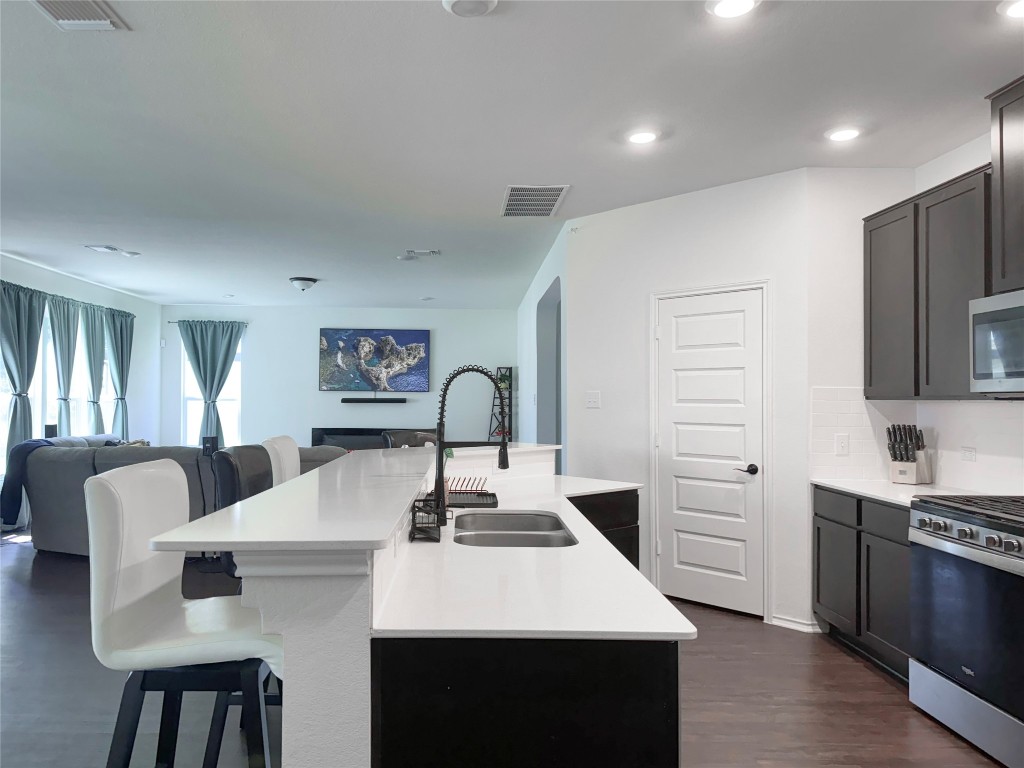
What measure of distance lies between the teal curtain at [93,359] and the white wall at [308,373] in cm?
166

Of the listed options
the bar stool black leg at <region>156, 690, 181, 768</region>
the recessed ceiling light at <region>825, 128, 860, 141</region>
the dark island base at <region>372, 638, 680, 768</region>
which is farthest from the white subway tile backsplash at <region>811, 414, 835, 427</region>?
the bar stool black leg at <region>156, 690, 181, 768</region>

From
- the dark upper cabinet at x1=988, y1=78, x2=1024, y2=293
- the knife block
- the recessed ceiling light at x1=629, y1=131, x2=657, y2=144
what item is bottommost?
the knife block

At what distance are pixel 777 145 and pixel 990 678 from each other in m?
2.60

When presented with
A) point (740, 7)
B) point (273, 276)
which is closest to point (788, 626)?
point (740, 7)

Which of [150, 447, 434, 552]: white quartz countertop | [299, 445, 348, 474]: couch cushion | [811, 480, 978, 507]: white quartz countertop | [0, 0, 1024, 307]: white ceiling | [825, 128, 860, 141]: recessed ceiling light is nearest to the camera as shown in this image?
[150, 447, 434, 552]: white quartz countertop

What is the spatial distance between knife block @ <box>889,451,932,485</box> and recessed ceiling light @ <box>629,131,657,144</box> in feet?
7.14

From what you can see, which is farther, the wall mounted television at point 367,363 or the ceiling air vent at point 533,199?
the wall mounted television at point 367,363

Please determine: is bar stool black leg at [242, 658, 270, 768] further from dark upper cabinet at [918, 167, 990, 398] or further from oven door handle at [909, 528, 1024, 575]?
dark upper cabinet at [918, 167, 990, 398]

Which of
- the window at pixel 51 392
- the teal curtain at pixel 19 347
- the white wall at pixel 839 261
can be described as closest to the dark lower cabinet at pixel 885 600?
the white wall at pixel 839 261

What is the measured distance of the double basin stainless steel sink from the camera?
2.46 m

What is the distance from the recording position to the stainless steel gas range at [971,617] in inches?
89.5

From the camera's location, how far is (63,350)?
7.22 m

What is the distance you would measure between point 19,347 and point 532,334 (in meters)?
5.19

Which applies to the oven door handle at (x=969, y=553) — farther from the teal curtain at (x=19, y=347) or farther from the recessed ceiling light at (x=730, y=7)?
the teal curtain at (x=19, y=347)
